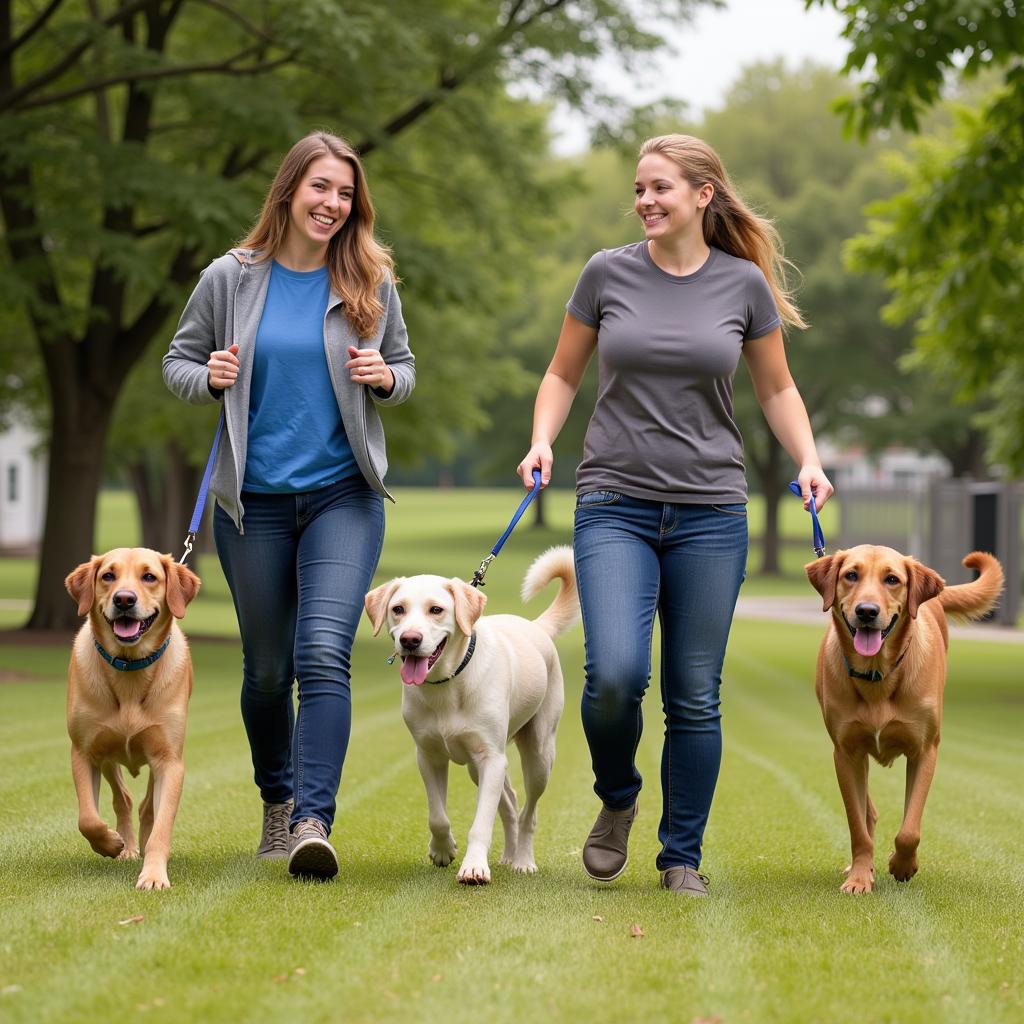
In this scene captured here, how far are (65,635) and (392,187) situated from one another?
808 cm

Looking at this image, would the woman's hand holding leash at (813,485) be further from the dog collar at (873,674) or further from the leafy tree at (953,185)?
the leafy tree at (953,185)

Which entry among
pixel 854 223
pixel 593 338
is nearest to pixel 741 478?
pixel 593 338

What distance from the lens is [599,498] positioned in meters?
5.54

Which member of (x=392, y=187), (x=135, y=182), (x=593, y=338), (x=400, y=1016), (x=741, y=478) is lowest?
(x=400, y=1016)

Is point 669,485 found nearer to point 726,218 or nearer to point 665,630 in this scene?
point 665,630

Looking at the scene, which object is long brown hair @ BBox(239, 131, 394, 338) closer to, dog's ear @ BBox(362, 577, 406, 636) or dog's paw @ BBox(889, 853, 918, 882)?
dog's ear @ BBox(362, 577, 406, 636)

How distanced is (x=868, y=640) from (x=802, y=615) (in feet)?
88.8

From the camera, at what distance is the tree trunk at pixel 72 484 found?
67.9ft

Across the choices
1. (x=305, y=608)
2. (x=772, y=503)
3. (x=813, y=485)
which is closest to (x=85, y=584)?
(x=305, y=608)

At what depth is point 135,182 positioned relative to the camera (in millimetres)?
16891

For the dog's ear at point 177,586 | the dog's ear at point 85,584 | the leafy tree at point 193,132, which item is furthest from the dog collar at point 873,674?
the leafy tree at point 193,132

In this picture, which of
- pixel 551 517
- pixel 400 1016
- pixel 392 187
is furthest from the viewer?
pixel 551 517

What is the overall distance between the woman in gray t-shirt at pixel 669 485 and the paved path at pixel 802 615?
17.5 metres

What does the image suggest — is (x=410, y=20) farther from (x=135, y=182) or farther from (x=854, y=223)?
(x=854, y=223)
